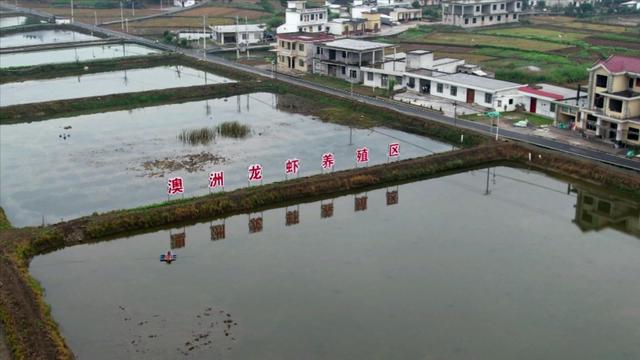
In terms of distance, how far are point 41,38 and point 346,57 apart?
48355mm

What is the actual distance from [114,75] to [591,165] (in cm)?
4431

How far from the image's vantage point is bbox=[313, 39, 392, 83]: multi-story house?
59394 mm

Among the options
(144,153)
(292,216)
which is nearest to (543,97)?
(292,216)

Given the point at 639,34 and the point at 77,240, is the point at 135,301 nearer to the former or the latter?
the point at 77,240

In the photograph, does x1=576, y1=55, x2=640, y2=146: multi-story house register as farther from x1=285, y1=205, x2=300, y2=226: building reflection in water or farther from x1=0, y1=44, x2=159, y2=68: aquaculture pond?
x1=0, y1=44, x2=159, y2=68: aquaculture pond

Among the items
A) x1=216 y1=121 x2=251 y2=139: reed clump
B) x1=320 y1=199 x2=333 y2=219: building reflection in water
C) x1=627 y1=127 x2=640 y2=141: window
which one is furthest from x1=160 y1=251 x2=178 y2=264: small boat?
x1=627 y1=127 x2=640 y2=141: window

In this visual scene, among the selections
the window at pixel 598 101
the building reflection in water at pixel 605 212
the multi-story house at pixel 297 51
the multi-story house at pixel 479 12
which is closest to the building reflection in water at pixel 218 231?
the building reflection in water at pixel 605 212

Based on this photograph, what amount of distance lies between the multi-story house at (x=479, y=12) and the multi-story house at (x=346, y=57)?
3420 centimetres

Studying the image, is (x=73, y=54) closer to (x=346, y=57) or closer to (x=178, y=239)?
(x=346, y=57)

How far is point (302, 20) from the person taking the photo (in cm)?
8131

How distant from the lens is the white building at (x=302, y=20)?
80.4 m

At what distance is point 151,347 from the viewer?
21.5m

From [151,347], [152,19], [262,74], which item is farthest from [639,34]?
[151,347]

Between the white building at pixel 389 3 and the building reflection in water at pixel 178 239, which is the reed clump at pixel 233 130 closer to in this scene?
the building reflection in water at pixel 178 239
